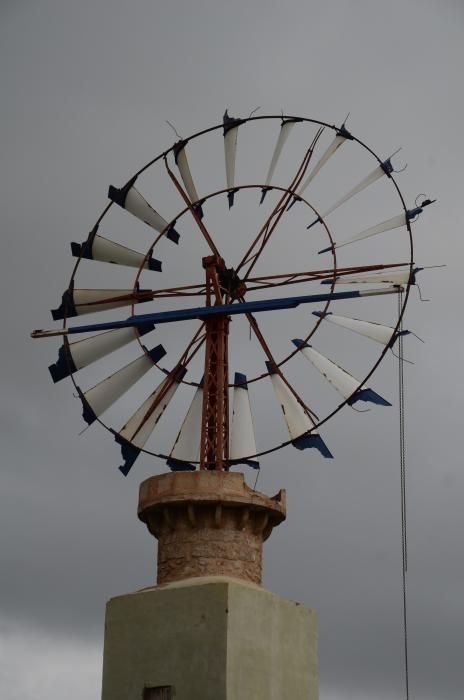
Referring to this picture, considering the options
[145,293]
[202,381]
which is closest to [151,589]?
[202,381]

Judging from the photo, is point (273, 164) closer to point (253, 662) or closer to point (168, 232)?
point (168, 232)

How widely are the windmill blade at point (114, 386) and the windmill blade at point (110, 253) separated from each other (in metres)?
2.12

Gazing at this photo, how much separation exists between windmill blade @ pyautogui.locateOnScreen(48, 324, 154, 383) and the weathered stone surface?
386cm

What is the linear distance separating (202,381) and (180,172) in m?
5.26

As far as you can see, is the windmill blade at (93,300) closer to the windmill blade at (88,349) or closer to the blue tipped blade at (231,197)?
the windmill blade at (88,349)

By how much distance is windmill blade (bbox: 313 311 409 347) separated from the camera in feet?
96.7

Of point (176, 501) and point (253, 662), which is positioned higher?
point (176, 501)

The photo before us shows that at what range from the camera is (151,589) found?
28.7 meters

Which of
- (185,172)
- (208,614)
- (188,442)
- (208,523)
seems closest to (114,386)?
(188,442)

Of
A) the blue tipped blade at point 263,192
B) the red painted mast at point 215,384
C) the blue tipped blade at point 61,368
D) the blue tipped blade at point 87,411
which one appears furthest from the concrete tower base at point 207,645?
the blue tipped blade at point 263,192

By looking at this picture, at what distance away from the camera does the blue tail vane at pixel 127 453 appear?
1224 inches

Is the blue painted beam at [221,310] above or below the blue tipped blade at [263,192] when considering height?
below

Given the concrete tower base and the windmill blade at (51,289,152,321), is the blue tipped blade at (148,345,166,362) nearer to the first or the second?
the windmill blade at (51,289,152,321)

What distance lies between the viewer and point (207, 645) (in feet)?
88.7
